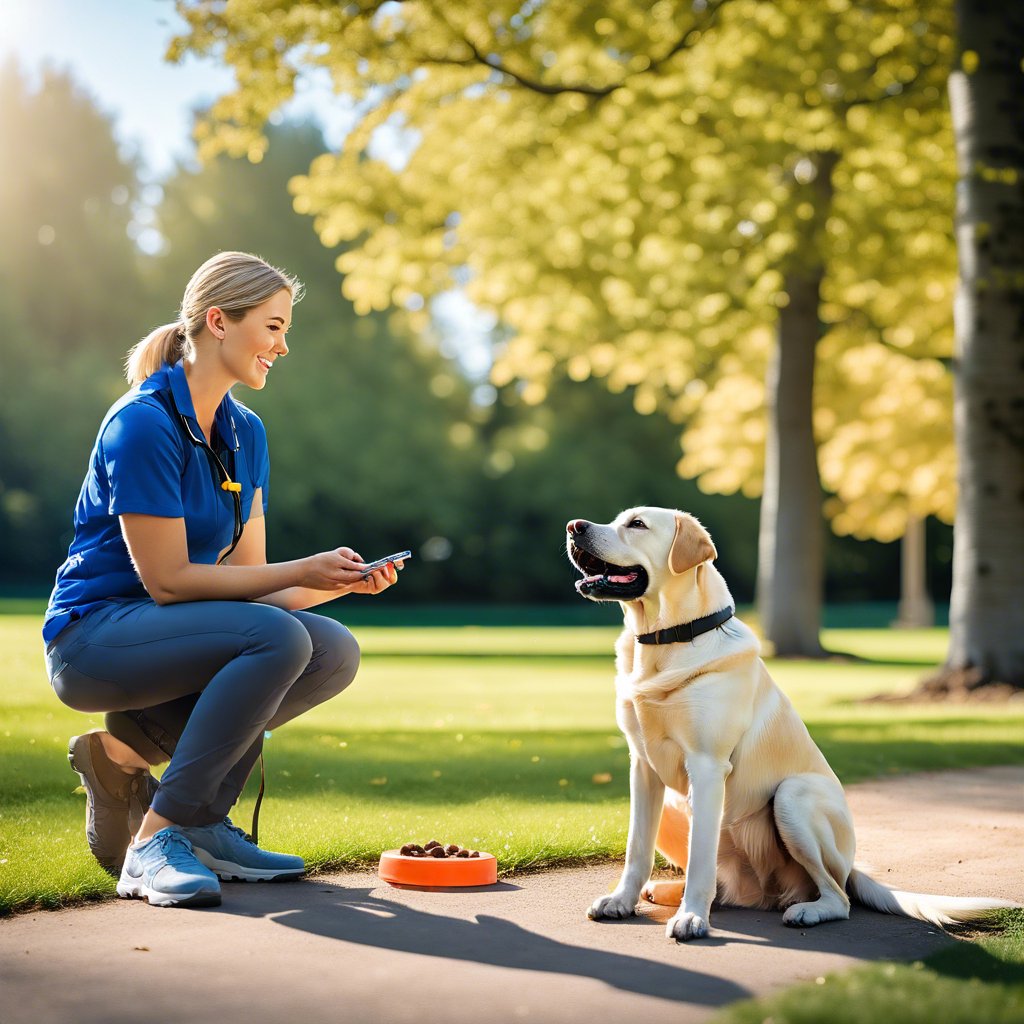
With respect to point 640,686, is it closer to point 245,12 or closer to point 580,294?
point 245,12


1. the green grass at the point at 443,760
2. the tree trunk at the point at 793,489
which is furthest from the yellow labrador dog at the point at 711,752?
the tree trunk at the point at 793,489

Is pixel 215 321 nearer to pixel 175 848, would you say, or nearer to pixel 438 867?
pixel 175 848

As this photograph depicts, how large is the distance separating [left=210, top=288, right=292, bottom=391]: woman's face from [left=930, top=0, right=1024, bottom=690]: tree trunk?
9171 millimetres

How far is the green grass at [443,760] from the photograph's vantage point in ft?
17.4

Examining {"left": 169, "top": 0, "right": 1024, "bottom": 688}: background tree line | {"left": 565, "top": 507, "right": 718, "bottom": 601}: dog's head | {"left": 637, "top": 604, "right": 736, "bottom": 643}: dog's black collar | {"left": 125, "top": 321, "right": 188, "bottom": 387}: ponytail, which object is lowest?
{"left": 637, "top": 604, "right": 736, "bottom": 643}: dog's black collar

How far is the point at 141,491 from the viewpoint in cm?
438

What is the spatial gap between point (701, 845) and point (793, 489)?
50.0 feet

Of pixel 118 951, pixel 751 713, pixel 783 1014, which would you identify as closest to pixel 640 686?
pixel 751 713

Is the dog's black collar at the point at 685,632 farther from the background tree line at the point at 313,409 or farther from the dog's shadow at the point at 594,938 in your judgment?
the background tree line at the point at 313,409

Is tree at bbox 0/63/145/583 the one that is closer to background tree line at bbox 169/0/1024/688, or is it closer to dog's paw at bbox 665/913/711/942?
background tree line at bbox 169/0/1024/688

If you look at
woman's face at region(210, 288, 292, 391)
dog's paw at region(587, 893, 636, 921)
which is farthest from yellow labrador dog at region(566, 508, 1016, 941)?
woman's face at region(210, 288, 292, 391)

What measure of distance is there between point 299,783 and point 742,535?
3844 centimetres

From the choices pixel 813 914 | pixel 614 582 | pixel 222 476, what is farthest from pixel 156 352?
pixel 813 914

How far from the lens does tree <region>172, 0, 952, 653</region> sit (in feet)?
46.2
